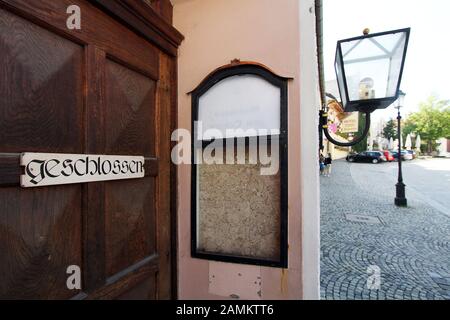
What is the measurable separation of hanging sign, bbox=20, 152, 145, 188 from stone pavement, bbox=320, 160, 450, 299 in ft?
9.63

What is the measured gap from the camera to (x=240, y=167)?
1.92 meters

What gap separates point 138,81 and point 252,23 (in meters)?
0.98

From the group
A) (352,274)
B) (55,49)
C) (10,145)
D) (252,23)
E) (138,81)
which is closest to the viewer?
(10,145)


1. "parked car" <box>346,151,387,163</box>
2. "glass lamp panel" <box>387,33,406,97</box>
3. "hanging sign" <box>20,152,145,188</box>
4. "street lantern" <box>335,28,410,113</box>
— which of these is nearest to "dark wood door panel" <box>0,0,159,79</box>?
"hanging sign" <box>20,152,145,188</box>

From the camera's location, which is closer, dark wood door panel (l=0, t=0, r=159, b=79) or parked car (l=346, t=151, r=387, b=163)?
dark wood door panel (l=0, t=0, r=159, b=79)

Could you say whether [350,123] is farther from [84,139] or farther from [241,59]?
[84,139]

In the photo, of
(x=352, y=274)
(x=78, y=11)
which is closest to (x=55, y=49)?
(x=78, y=11)

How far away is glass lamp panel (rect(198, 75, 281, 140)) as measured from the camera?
1806 millimetres

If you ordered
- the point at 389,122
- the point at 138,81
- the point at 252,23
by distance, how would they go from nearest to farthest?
the point at 138,81, the point at 252,23, the point at 389,122

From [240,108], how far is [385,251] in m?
4.42

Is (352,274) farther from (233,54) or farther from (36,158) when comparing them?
(36,158)

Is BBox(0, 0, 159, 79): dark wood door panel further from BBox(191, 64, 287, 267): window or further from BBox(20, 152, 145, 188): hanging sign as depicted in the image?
BBox(20, 152, 145, 188): hanging sign
